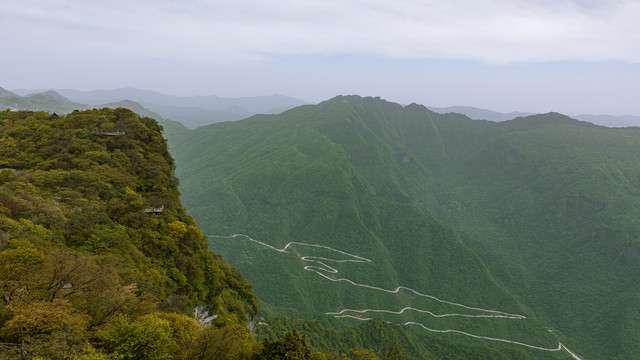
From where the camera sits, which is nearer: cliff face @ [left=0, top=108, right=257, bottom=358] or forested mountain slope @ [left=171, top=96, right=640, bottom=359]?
cliff face @ [left=0, top=108, right=257, bottom=358]

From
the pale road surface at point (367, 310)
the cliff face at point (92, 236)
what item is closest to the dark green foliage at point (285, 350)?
the cliff face at point (92, 236)

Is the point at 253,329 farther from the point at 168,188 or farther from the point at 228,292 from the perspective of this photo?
the point at 168,188

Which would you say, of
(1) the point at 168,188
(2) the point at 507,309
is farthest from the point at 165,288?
(2) the point at 507,309

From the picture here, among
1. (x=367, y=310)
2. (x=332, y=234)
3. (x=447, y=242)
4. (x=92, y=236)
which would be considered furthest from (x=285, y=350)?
(x=447, y=242)

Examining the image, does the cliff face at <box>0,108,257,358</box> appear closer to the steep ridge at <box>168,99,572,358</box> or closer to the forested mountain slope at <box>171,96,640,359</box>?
the steep ridge at <box>168,99,572,358</box>

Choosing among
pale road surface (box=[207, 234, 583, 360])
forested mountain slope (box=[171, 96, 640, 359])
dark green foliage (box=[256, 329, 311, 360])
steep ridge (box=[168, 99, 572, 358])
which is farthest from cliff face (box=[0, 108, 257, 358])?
pale road surface (box=[207, 234, 583, 360])
